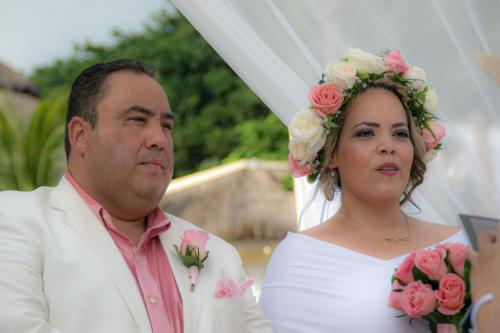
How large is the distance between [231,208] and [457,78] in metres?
9.90

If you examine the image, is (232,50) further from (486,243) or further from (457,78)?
(486,243)

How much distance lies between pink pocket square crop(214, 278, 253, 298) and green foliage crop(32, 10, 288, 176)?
15695 millimetres

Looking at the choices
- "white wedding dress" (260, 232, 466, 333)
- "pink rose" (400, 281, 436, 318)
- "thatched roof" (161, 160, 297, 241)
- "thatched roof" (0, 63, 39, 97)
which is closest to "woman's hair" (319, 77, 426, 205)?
Result: "white wedding dress" (260, 232, 466, 333)

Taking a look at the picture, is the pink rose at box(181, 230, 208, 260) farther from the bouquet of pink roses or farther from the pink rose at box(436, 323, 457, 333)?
the pink rose at box(436, 323, 457, 333)

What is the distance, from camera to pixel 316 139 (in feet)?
12.3

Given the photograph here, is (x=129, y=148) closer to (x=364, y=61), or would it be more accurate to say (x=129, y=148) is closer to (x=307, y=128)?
(x=307, y=128)

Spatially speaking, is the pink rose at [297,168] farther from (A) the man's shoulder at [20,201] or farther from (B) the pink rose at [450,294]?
(A) the man's shoulder at [20,201]

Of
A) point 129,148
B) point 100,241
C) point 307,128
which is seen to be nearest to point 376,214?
point 307,128

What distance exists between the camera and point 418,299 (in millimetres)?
2975

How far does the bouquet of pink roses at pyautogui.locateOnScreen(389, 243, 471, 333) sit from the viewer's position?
2.89m

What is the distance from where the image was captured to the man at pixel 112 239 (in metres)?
2.64

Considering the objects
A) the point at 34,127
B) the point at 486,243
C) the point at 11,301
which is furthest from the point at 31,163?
the point at 486,243

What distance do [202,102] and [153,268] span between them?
19130 mm

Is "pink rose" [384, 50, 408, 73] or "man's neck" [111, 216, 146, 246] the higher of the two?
"pink rose" [384, 50, 408, 73]
